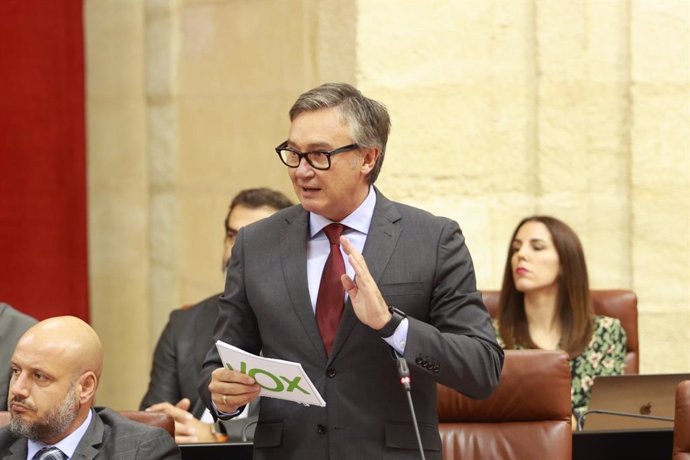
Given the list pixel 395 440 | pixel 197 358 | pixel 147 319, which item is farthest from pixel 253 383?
pixel 147 319

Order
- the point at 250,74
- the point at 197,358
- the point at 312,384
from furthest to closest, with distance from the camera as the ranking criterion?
1. the point at 250,74
2. the point at 197,358
3. the point at 312,384

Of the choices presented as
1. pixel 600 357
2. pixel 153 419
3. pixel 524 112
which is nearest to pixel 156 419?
pixel 153 419

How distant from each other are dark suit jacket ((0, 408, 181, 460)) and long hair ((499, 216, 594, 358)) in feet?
7.64

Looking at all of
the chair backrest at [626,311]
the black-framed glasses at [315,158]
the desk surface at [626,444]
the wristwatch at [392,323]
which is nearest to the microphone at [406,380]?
the wristwatch at [392,323]

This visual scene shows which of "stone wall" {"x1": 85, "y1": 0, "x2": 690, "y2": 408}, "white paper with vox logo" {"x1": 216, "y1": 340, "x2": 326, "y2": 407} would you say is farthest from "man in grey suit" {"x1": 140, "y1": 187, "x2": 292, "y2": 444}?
"white paper with vox logo" {"x1": 216, "y1": 340, "x2": 326, "y2": 407}

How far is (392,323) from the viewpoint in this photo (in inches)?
102

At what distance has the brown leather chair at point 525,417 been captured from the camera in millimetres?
3609

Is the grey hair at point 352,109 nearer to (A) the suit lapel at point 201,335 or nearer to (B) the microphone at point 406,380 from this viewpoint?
(B) the microphone at point 406,380

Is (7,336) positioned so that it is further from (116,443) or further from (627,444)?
(627,444)

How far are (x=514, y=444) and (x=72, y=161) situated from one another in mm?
3206

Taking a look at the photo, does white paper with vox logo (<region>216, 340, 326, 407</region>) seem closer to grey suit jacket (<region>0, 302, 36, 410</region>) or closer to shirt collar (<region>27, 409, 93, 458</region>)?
shirt collar (<region>27, 409, 93, 458</region>)

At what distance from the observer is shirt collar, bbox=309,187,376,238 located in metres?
2.84

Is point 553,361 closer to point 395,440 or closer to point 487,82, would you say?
point 395,440

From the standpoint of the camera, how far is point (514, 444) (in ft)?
11.9
